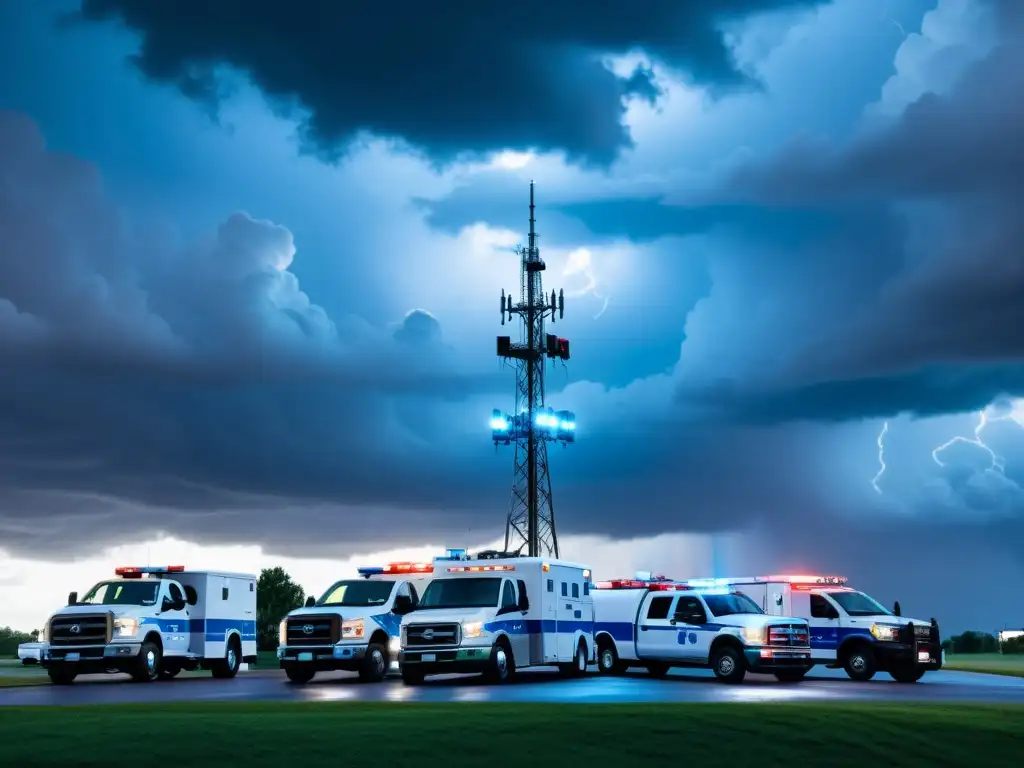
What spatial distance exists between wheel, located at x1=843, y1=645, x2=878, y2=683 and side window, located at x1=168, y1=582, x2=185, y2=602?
17503mm

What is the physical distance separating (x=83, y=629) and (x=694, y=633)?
15320 mm

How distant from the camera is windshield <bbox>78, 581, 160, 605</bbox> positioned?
3682 centimetres

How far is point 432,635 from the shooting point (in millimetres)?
31875

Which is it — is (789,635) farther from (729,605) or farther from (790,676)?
(790,676)

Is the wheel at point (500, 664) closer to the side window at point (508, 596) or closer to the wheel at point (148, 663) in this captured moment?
the side window at point (508, 596)

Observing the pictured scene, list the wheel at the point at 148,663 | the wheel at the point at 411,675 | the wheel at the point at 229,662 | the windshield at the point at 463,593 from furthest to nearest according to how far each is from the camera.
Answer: the wheel at the point at 229,662 → the wheel at the point at 148,663 → the windshield at the point at 463,593 → the wheel at the point at 411,675

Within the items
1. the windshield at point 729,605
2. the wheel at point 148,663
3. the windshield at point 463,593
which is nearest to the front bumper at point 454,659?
the windshield at point 463,593

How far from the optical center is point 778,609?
37.1 meters

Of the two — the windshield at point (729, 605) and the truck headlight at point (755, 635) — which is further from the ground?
the windshield at point (729, 605)

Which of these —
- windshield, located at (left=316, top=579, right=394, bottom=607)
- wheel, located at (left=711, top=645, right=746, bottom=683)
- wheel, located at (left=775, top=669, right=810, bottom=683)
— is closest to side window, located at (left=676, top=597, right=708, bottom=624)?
wheel, located at (left=711, top=645, right=746, bottom=683)

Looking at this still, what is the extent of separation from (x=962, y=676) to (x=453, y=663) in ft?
63.8

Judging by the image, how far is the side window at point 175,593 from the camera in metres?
37.8

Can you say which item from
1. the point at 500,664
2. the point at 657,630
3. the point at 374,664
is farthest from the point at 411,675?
the point at 657,630

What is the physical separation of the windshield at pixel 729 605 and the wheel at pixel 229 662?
13974 mm
